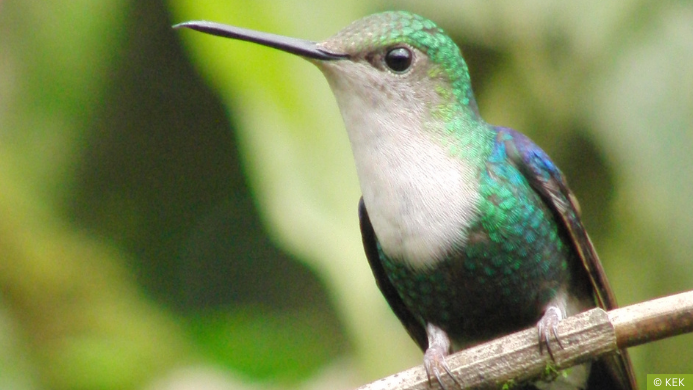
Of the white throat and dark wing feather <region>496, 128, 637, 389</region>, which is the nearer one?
the white throat

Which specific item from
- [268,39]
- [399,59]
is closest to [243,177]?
[399,59]

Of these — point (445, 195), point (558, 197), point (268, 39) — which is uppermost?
point (268, 39)

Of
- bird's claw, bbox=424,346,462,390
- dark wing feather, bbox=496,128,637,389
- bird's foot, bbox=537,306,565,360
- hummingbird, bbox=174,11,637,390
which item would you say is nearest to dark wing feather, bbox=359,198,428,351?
hummingbird, bbox=174,11,637,390

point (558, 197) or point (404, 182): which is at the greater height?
point (404, 182)

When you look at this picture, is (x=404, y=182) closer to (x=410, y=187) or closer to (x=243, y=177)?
(x=410, y=187)

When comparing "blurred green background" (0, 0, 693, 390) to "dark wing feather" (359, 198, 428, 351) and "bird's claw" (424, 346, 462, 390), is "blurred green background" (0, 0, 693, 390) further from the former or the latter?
"bird's claw" (424, 346, 462, 390)

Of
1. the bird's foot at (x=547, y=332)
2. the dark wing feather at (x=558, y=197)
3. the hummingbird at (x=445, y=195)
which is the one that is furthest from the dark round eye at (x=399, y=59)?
the bird's foot at (x=547, y=332)

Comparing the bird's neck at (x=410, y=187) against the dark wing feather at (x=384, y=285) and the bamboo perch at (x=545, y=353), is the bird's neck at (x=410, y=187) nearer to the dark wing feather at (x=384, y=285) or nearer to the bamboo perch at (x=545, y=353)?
the dark wing feather at (x=384, y=285)
